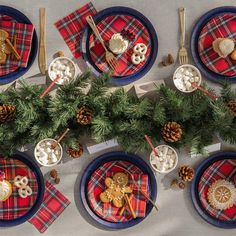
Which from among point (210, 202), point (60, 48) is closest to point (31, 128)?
point (60, 48)

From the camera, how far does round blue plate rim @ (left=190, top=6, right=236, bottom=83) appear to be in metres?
1.49

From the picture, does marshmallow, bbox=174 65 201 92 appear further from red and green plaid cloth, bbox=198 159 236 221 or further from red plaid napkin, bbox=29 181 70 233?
red plaid napkin, bbox=29 181 70 233

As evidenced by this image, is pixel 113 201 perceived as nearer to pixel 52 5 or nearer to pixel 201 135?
pixel 201 135

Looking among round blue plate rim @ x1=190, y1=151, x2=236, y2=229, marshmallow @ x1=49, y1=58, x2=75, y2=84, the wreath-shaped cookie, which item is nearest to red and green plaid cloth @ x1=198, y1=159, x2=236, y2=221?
round blue plate rim @ x1=190, y1=151, x2=236, y2=229

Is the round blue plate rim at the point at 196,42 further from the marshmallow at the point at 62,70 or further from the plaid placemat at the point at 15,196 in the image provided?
the plaid placemat at the point at 15,196

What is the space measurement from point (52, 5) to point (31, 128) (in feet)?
1.68

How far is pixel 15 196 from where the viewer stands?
1.53 metres

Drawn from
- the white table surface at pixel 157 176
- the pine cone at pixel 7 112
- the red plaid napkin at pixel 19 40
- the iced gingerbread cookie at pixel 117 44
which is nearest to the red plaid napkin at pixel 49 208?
the white table surface at pixel 157 176

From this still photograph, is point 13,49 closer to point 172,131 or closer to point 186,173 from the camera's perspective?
point 172,131

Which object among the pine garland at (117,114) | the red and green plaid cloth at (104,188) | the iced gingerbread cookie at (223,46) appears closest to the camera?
the pine garland at (117,114)

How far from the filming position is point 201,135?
1.35 metres

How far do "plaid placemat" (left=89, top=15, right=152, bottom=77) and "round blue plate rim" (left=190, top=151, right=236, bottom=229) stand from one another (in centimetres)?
44

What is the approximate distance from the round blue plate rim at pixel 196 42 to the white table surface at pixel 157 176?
26 mm

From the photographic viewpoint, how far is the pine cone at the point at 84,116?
129 centimetres
